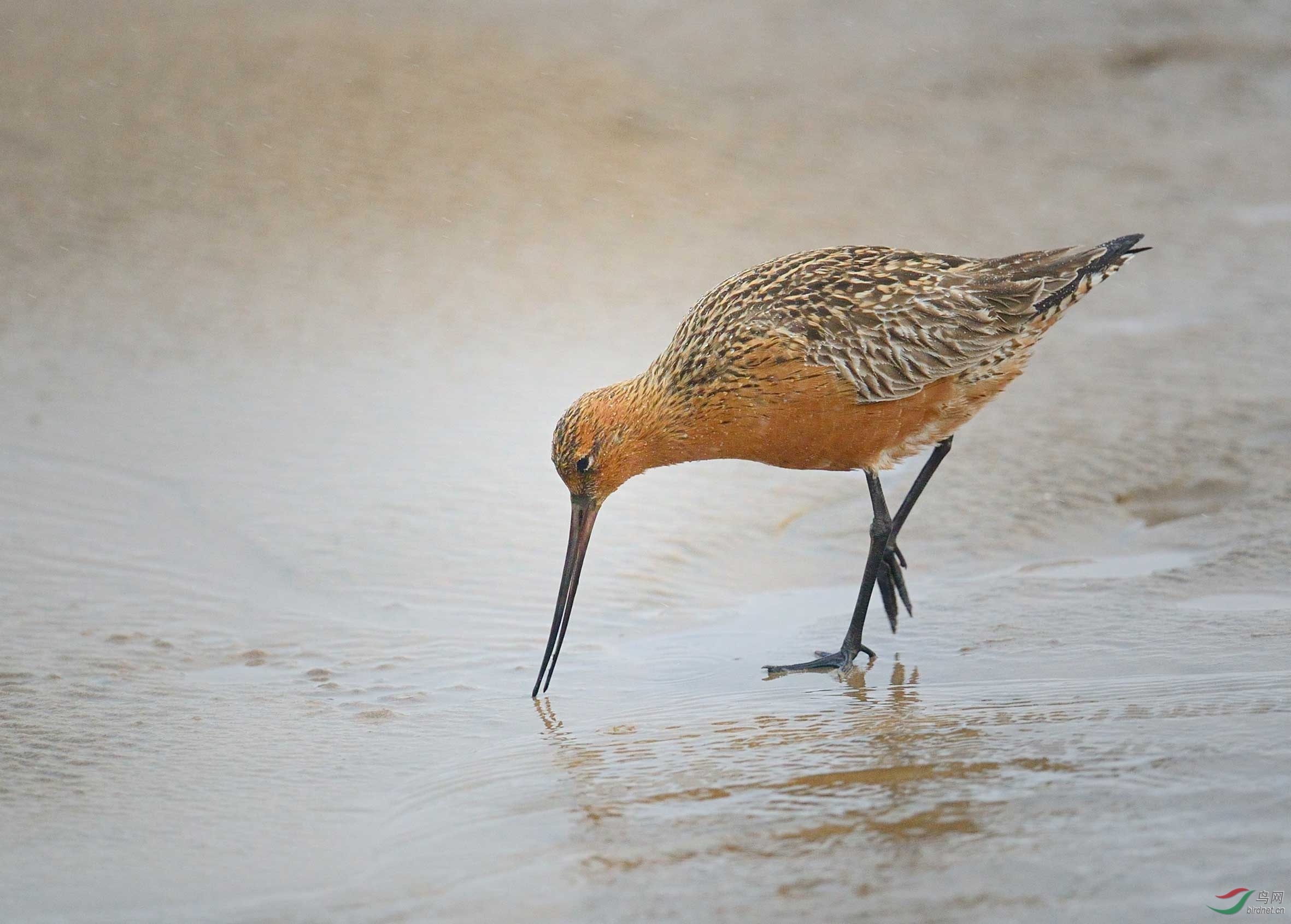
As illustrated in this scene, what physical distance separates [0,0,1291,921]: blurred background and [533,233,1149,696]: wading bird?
0.43 metres

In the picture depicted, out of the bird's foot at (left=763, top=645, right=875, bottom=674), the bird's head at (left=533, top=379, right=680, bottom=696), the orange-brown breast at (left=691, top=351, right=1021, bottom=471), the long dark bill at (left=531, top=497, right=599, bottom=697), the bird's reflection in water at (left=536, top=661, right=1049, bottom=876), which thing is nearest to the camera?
the bird's reflection in water at (left=536, top=661, right=1049, bottom=876)

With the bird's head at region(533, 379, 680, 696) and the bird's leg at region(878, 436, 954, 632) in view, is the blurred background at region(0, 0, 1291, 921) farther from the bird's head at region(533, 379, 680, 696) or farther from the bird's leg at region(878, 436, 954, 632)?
the bird's head at region(533, 379, 680, 696)

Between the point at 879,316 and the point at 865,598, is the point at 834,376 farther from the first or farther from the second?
the point at 865,598

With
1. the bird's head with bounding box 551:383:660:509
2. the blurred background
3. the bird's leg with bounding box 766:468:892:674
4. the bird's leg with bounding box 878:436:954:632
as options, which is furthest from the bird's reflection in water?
the bird's head with bounding box 551:383:660:509

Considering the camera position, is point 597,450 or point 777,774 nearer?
point 777,774

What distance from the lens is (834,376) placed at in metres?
4.38

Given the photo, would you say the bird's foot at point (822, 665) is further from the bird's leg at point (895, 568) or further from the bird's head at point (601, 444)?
the bird's head at point (601, 444)

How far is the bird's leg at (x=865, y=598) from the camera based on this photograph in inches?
161

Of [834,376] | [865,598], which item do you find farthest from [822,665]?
[834,376]

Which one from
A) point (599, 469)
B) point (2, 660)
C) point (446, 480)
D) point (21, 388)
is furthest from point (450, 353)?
point (2, 660)

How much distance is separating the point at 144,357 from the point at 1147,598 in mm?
4125

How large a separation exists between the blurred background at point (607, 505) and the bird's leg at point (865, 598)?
137mm

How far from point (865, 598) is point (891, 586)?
0.28m

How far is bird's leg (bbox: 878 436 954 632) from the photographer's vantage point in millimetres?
4430
